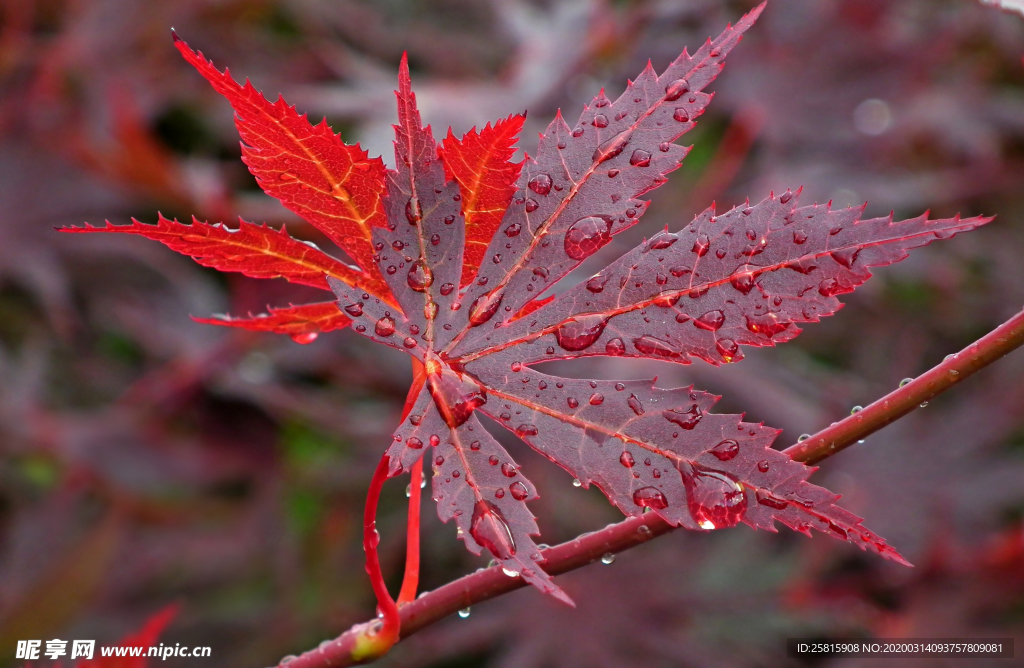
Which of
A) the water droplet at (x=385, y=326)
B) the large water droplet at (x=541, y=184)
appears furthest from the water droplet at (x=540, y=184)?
the water droplet at (x=385, y=326)

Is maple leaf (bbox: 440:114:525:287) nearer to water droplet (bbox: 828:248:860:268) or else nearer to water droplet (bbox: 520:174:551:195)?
water droplet (bbox: 520:174:551:195)

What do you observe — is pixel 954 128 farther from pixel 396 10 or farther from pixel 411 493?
pixel 411 493

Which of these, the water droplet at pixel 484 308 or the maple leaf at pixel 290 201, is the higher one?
the maple leaf at pixel 290 201

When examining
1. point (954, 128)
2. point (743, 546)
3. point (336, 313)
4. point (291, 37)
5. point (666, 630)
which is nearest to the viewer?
point (336, 313)

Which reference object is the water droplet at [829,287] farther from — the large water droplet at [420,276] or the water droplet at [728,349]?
the large water droplet at [420,276]

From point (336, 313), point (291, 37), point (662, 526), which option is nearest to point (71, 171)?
point (291, 37)

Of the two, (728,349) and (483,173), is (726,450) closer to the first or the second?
(728,349)

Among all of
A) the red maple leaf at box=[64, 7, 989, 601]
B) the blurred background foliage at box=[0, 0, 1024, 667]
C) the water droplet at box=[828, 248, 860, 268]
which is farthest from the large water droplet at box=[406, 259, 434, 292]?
the blurred background foliage at box=[0, 0, 1024, 667]

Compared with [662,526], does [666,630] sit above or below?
above
